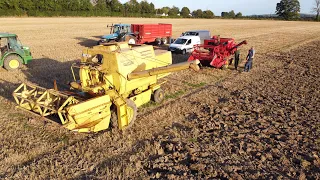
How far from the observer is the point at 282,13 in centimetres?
9988

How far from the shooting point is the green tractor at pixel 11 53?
43.0 ft

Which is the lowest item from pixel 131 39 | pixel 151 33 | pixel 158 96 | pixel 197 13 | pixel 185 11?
pixel 158 96

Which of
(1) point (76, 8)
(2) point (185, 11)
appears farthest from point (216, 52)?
(2) point (185, 11)

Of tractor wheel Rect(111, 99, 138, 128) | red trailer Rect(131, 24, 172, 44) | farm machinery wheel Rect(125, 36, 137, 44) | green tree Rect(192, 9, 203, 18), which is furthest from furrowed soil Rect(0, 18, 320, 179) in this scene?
green tree Rect(192, 9, 203, 18)

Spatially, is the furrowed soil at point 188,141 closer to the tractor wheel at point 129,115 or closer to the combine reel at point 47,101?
the tractor wheel at point 129,115

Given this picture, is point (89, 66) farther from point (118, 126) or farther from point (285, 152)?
point (285, 152)

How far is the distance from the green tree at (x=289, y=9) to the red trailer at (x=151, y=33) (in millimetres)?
85733

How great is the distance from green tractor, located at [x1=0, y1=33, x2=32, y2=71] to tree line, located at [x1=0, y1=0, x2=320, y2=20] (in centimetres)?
5035

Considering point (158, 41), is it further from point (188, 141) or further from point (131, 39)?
point (188, 141)

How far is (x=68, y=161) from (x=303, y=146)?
19.5 feet

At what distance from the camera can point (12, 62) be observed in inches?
523

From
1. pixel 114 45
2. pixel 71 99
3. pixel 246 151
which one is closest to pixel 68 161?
pixel 71 99

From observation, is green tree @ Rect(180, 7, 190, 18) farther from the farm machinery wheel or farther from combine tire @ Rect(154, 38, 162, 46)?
the farm machinery wheel

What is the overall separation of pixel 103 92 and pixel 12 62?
29.0 ft
